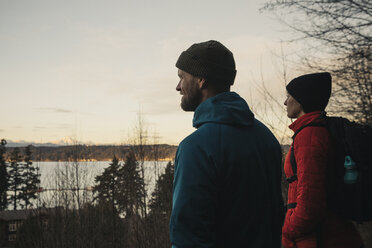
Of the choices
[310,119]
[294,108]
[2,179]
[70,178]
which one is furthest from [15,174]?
[310,119]

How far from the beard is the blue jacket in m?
0.11

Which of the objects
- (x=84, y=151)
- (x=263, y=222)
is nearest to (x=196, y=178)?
(x=263, y=222)

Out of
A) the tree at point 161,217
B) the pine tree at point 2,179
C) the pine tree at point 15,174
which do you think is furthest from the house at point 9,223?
the tree at point 161,217

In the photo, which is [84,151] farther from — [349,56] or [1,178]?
[1,178]

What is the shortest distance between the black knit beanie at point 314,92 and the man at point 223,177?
31.2 inches

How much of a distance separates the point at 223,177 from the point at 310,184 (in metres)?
0.84

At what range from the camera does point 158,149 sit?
35.0 ft

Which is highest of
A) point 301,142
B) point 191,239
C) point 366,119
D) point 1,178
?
point 366,119

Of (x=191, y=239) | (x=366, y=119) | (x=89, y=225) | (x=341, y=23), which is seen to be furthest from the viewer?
(x=89, y=225)

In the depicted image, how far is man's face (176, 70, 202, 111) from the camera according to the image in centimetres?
117

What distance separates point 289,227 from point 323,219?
8.0 inches

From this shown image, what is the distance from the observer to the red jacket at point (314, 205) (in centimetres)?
148

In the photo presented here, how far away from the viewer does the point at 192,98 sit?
118cm

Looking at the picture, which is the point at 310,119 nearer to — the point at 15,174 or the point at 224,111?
the point at 224,111
